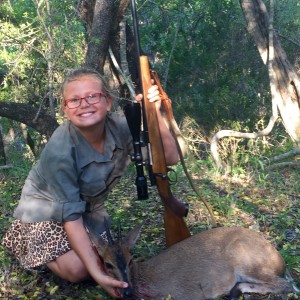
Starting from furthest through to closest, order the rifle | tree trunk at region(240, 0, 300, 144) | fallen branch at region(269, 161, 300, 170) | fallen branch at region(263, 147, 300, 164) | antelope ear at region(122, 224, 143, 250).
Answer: tree trunk at region(240, 0, 300, 144), fallen branch at region(263, 147, 300, 164), fallen branch at region(269, 161, 300, 170), the rifle, antelope ear at region(122, 224, 143, 250)

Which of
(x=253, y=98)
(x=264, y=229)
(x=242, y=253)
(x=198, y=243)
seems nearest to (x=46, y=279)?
(x=198, y=243)

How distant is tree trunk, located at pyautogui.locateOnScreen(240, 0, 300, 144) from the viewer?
33.1 ft

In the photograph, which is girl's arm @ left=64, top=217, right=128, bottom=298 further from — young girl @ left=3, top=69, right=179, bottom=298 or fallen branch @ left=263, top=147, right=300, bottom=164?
fallen branch @ left=263, top=147, right=300, bottom=164

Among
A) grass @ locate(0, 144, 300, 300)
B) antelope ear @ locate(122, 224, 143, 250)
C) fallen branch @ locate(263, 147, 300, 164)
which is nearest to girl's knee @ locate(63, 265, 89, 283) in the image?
grass @ locate(0, 144, 300, 300)

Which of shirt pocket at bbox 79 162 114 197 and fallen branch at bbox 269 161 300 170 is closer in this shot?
shirt pocket at bbox 79 162 114 197

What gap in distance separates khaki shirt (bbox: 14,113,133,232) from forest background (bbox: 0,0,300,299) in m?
0.59

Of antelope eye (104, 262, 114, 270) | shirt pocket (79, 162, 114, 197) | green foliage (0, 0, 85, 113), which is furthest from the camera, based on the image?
green foliage (0, 0, 85, 113)

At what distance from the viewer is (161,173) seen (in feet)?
14.1

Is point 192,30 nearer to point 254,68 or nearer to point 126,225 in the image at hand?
point 254,68

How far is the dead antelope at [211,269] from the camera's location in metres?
3.89

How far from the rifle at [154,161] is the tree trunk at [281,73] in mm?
5916

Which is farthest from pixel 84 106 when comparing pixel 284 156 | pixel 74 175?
pixel 284 156

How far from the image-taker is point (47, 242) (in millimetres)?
4137

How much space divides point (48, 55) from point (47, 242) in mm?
4175
